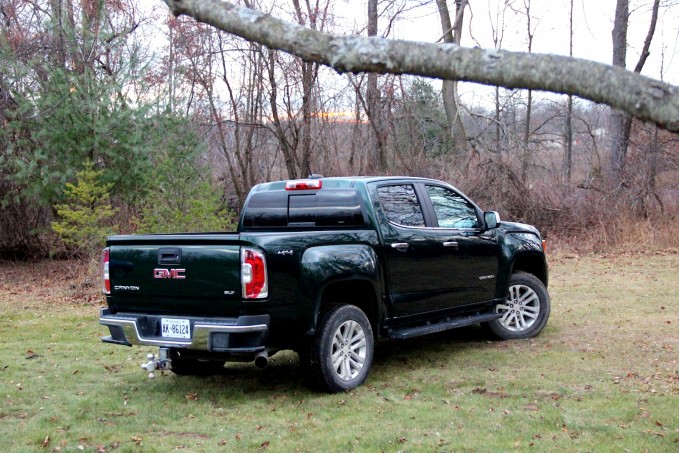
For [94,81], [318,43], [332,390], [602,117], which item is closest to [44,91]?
[94,81]

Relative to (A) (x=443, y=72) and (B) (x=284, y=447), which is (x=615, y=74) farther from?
(B) (x=284, y=447)

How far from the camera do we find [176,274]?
251 inches

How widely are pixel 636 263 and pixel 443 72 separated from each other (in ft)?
47.4

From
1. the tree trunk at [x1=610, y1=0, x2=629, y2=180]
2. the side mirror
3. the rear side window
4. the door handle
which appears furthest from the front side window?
the tree trunk at [x1=610, y1=0, x2=629, y2=180]

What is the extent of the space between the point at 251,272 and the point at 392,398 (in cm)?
160

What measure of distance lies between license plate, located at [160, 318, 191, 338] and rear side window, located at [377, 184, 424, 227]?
7.39 feet

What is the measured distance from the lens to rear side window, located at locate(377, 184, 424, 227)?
24.9ft

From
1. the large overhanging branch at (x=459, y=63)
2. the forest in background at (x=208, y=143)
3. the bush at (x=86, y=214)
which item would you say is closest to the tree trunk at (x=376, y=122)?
the forest in background at (x=208, y=143)

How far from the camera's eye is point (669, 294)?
11.9 m

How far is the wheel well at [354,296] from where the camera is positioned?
6844 mm

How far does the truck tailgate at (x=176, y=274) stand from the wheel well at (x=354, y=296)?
3.19 ft

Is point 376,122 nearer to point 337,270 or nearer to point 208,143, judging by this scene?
point 208,143

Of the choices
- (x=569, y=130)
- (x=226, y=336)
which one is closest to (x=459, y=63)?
(x=226, y=336)

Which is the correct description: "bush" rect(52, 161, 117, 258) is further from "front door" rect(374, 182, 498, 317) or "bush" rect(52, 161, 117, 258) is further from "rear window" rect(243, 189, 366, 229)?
"front door" rect(374, 182, 498, 317)
